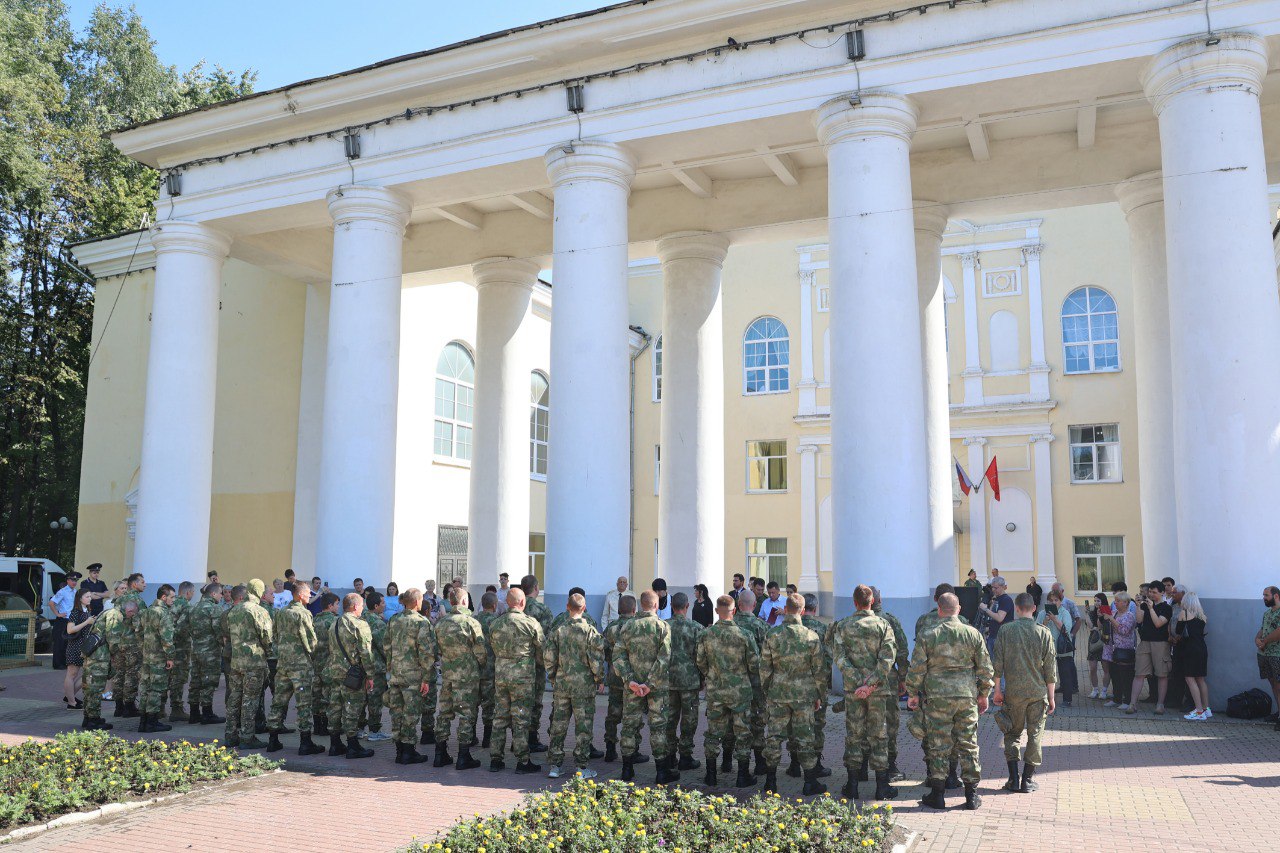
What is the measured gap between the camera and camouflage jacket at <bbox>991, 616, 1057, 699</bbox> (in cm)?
811

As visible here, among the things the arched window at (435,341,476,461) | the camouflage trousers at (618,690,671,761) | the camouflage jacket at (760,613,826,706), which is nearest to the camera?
the camouflage jacket at (760,613,826,706)

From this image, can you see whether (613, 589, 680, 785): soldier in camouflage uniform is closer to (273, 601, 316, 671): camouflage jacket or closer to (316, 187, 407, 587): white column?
(273, 601, 316, 671): camouflage jacket

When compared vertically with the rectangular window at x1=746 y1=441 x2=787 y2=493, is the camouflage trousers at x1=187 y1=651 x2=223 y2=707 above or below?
below

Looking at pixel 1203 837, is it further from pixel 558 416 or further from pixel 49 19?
pixel 49 19

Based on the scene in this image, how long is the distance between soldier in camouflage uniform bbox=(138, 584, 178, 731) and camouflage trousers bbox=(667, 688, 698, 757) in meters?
6.03

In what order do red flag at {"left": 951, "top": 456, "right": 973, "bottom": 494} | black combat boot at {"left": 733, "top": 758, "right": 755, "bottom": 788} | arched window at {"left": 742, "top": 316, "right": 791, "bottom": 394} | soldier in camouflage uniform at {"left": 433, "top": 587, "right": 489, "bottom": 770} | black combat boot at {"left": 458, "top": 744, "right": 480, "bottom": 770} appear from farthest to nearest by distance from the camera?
1. arched window at {"left": 742, "top": 316, "right": 791, "bottom": 394}
2. red flag at {"left": 951, "top": 456, "right": 973, "bottom": 494}
3. soldier in camouflage uniform at {"left": 433, "top": 587, "right": 489, "bottom": 770}
4. black combat boot at {"left": 458, "top": 744, "right": 480, "bottom": 770}
5. black combat boot at {"left": 733, "top": 758, "right": 755, "bottom": 788}

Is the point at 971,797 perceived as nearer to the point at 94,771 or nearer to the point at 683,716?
the point at 683,716

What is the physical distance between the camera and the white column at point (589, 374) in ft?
45.5

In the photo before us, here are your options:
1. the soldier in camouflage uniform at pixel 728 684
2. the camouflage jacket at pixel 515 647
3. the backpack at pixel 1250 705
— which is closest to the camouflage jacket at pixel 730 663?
the soldier in camouflage uniform at pixel 728 684

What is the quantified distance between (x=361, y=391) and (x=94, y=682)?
5.94 m

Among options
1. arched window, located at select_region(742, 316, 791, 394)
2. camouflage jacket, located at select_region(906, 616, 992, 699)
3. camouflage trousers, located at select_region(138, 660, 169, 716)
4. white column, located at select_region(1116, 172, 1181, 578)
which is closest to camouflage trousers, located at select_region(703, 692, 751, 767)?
camouflage jacket, located at select_region(906, 616, 992, 699)

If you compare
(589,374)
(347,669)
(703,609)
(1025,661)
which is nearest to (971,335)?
(703,609)

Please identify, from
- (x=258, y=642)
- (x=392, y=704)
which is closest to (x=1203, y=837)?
(x=392, y=704)

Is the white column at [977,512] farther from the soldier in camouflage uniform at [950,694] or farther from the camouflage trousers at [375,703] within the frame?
the soldier in camouflage uniform at [950,694]
